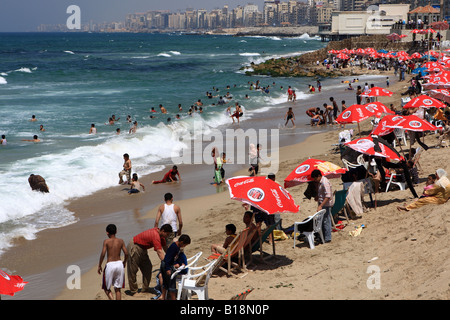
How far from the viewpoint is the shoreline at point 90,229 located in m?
9.20

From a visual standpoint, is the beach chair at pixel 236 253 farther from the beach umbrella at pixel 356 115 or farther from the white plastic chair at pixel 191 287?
the beach umbrella at pixel 356 115

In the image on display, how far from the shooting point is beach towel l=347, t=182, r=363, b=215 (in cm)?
991

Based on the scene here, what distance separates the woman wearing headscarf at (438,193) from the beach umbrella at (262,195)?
2.68m

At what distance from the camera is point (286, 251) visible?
Answer: 8.86m

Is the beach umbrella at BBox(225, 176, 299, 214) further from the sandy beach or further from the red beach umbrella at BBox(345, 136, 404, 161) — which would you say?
the red beach umbrella at BBox(345, 136, 404, 161)

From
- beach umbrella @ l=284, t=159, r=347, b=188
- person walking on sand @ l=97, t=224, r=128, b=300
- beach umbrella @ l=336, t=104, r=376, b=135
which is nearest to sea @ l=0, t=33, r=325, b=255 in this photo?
person walking on sand @ l=97, t=224, r=128, b=300

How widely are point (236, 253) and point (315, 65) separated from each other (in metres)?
57.3

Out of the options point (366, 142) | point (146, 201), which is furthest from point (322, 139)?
point (366, 142)

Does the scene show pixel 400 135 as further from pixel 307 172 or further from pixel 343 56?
pixel 343 56

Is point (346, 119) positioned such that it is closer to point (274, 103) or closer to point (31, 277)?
point (31, 277)

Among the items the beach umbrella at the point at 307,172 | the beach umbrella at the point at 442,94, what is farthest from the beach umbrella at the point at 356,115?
the beach umbrella at the point at 442,94

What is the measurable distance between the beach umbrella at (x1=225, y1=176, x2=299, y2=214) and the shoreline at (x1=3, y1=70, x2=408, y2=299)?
2.56 m
